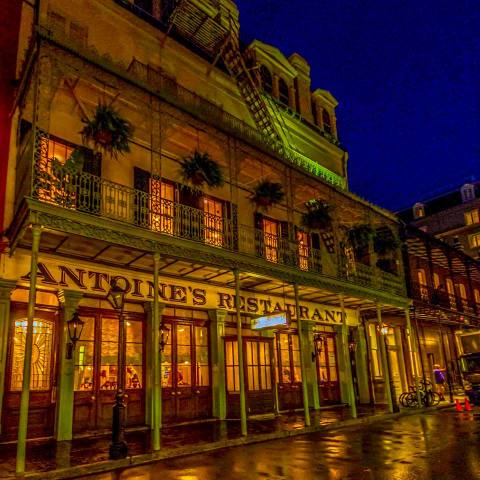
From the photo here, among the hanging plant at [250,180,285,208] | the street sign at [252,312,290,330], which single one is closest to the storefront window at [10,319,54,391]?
the street sign at [252,312,290,330]

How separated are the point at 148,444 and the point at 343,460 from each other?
4016mm

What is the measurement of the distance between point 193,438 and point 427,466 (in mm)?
5033

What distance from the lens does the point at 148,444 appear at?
369 inches

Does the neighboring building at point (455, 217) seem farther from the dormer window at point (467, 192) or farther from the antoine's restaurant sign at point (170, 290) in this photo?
the antoine's restaurant sign at point (170, 290)

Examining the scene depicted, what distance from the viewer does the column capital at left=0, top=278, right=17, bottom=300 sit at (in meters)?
9.68

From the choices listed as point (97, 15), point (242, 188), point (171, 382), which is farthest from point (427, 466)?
point (97, 15)

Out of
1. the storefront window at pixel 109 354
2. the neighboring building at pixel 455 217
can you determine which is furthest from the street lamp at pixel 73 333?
the neighboring building at pixel 455 217

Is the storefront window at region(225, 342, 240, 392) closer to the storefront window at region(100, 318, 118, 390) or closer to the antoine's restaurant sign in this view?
the antoine's restaurant sign

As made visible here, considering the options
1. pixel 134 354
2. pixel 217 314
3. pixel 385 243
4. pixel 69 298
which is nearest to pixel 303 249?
pixel 385 243

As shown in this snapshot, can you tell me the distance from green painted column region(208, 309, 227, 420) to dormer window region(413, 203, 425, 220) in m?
40.6

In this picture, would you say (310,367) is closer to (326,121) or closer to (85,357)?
(85,357)

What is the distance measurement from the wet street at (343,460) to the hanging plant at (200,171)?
6775 mm

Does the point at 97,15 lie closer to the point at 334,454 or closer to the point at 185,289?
the point at 185,289

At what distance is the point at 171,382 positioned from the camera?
12.8 m
